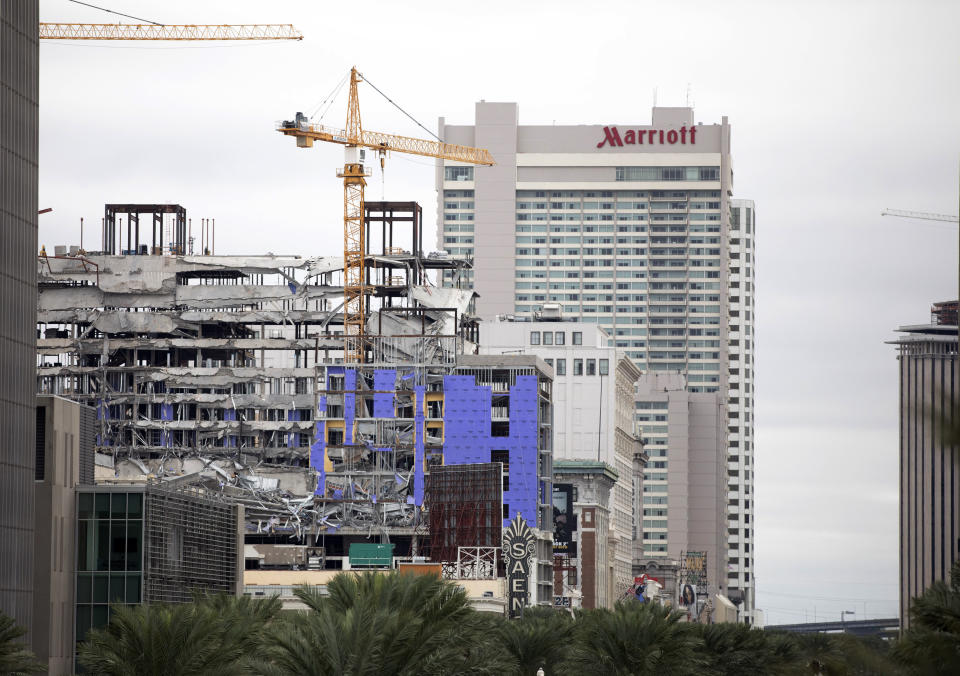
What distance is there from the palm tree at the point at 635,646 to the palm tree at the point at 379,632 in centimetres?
1894

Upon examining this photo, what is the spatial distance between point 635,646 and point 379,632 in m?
28.8

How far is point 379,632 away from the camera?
1997 inches

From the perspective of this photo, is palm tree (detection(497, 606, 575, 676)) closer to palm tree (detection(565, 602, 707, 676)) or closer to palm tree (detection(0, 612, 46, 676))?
palm tree (detection(565, 602, 707, 676))

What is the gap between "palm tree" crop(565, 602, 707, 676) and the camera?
77.0 metres

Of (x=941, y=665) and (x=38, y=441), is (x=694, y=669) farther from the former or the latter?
(x=941, y=665)

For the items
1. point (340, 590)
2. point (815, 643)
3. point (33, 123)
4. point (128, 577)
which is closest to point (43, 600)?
point (128, 577)

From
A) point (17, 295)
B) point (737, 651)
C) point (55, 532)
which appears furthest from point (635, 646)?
point (17, 295)

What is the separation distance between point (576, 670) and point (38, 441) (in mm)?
30109

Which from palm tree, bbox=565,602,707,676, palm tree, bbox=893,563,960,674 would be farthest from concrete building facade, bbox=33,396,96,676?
palm tree, bbox=893,563,960,674

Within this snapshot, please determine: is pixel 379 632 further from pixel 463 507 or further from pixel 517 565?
pixel 463 507

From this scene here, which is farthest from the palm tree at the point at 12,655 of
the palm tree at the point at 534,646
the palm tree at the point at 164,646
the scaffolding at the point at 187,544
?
the palm tree at the point at 534,646

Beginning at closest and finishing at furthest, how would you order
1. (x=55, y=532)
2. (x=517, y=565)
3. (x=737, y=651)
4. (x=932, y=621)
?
(x=932, y=621) → (x=55, y=532) → (x=737, y=651) → (x=517, y=565)

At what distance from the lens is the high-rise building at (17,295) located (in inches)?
3150

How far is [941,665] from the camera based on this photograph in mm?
25297
